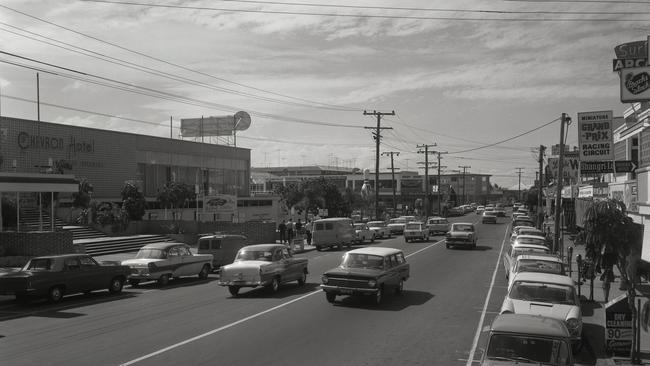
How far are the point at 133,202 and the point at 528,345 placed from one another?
134 ft

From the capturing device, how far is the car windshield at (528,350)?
7957 mm

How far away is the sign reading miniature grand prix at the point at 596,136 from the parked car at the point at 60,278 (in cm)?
1762

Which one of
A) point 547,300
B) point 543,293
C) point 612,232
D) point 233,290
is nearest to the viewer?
point 547,300

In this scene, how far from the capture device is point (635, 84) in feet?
57.2

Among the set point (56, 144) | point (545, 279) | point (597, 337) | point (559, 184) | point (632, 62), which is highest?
point (632, 62)

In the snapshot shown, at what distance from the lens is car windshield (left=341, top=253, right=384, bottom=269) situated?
17.1m

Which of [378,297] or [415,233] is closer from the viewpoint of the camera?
[378,297]

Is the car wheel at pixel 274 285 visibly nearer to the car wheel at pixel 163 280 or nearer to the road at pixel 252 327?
the road at pixel 252 327

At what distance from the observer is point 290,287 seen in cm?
2064

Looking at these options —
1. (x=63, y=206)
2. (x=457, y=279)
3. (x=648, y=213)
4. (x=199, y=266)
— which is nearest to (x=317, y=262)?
(x=199, y=266)

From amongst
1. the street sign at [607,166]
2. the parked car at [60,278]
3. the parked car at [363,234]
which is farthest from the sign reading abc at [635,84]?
the parked car at [363,234]

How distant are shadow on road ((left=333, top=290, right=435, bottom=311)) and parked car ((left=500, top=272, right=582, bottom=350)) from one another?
13.3ft

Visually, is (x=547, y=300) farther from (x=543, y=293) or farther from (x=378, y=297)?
(x=378, y=297)

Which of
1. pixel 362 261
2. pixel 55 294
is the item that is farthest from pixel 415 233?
pixel 55 294
